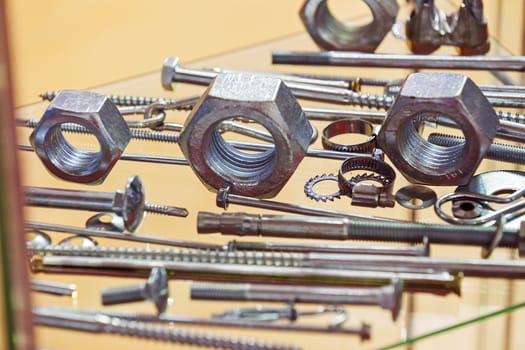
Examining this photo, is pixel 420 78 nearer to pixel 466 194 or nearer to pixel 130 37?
pixel 466 194

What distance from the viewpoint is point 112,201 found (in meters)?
0.98

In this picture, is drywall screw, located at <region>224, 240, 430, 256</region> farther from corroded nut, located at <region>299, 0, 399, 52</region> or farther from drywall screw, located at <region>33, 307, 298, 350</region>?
corroded nut, located at <region>299, 0, 399, 52</region>

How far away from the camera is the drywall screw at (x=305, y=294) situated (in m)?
0.84

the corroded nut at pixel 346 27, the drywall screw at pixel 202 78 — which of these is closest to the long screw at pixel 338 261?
the drywall screw at pixel 202 78

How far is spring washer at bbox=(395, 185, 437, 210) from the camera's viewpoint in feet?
3.22

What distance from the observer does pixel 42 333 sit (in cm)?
80

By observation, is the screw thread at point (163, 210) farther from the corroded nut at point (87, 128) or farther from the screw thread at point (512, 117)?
the screw thread at point (512, 117)

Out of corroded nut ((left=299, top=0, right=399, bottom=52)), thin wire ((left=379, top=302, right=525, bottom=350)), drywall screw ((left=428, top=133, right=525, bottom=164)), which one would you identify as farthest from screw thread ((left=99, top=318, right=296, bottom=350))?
corroded nut ((left=299, top=0, right=399, bottom=52))

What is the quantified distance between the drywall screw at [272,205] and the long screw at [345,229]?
20mm

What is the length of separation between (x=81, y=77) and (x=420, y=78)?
31.6 inches

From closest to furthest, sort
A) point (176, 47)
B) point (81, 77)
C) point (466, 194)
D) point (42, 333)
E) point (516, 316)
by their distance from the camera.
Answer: point (42, 333)
point (466, 194)
point (516, 316)
point (81, 77)
point (176, 47)

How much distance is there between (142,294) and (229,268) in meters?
0.07

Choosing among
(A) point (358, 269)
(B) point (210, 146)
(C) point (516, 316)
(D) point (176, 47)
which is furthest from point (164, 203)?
(D) point (176, 47)

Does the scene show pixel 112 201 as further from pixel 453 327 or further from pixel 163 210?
pixel 453 327
